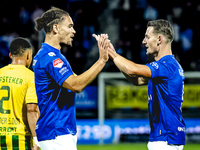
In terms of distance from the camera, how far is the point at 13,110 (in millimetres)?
3775

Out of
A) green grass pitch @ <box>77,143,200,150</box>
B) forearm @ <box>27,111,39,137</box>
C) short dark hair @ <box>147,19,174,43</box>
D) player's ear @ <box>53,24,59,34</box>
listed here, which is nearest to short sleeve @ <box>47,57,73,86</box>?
player's ear @ <box>53,24,59,34</box>

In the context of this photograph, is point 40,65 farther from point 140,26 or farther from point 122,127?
point 140,26

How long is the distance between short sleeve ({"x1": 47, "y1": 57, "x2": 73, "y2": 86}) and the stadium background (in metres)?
7.25

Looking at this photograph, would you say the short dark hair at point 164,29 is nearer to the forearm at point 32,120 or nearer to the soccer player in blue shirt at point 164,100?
the soccer player in blue shirt at point 164,100

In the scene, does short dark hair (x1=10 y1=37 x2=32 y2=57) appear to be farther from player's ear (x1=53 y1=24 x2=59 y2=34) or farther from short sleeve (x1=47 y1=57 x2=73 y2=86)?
short sleeve (x1=47 y1=57 x2=73 y2=86)

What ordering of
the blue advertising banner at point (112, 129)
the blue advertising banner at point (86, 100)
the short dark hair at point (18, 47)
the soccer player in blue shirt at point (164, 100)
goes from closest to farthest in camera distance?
the soccer player in blue shirt at point (164, 100), the short dark hair at point (18, 47), the blue advertising banner at point (112, 129), the blue advertising banner at point (86, 100)

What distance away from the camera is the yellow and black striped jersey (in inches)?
149

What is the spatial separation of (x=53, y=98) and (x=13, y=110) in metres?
0.85

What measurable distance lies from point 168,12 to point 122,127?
228 inches

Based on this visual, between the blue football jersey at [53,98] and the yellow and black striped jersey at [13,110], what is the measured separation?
0.60 metres

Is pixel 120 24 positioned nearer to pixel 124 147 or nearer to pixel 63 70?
pixel 124 147

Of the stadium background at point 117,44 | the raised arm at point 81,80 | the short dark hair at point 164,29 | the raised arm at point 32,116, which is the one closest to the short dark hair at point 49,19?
the raised arm at point 81,80

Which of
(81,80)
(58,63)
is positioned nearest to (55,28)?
(58,63)

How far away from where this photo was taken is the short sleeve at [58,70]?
3131 millimetres
